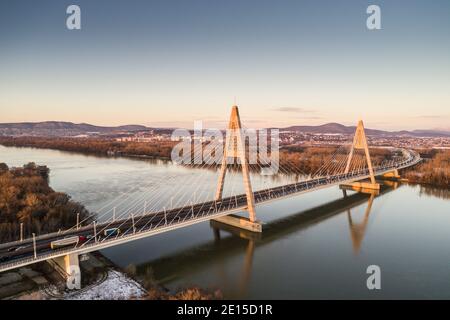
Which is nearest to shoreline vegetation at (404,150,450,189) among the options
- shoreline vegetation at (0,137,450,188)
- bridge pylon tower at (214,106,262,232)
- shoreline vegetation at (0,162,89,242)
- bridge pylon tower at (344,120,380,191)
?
shoreline vegetation at (0,137,450,188)

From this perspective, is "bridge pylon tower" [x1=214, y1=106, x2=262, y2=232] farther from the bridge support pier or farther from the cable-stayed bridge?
the bridge support pier

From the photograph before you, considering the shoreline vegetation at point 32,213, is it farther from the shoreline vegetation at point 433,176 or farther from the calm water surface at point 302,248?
the shoreline vegetation at point 433,176

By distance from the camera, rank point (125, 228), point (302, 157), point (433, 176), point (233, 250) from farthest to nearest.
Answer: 1. point (302, 157)
2. point (433, 176)
3. point (233, 250)
4. point (125, 228)

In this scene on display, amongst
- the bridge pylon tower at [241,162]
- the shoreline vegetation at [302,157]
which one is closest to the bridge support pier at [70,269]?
the bridge pylon tower at [241,162]

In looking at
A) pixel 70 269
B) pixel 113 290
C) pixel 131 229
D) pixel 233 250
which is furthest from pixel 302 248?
pixel 70 269

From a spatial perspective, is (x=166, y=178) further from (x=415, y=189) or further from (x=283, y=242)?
(x=415, y=189)

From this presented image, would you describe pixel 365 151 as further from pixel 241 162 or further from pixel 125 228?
pixel 125 228

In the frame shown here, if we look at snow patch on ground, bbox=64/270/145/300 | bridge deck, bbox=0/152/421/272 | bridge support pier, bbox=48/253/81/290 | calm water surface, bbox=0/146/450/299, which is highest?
bridge deck, bbox=0/152/421/272
